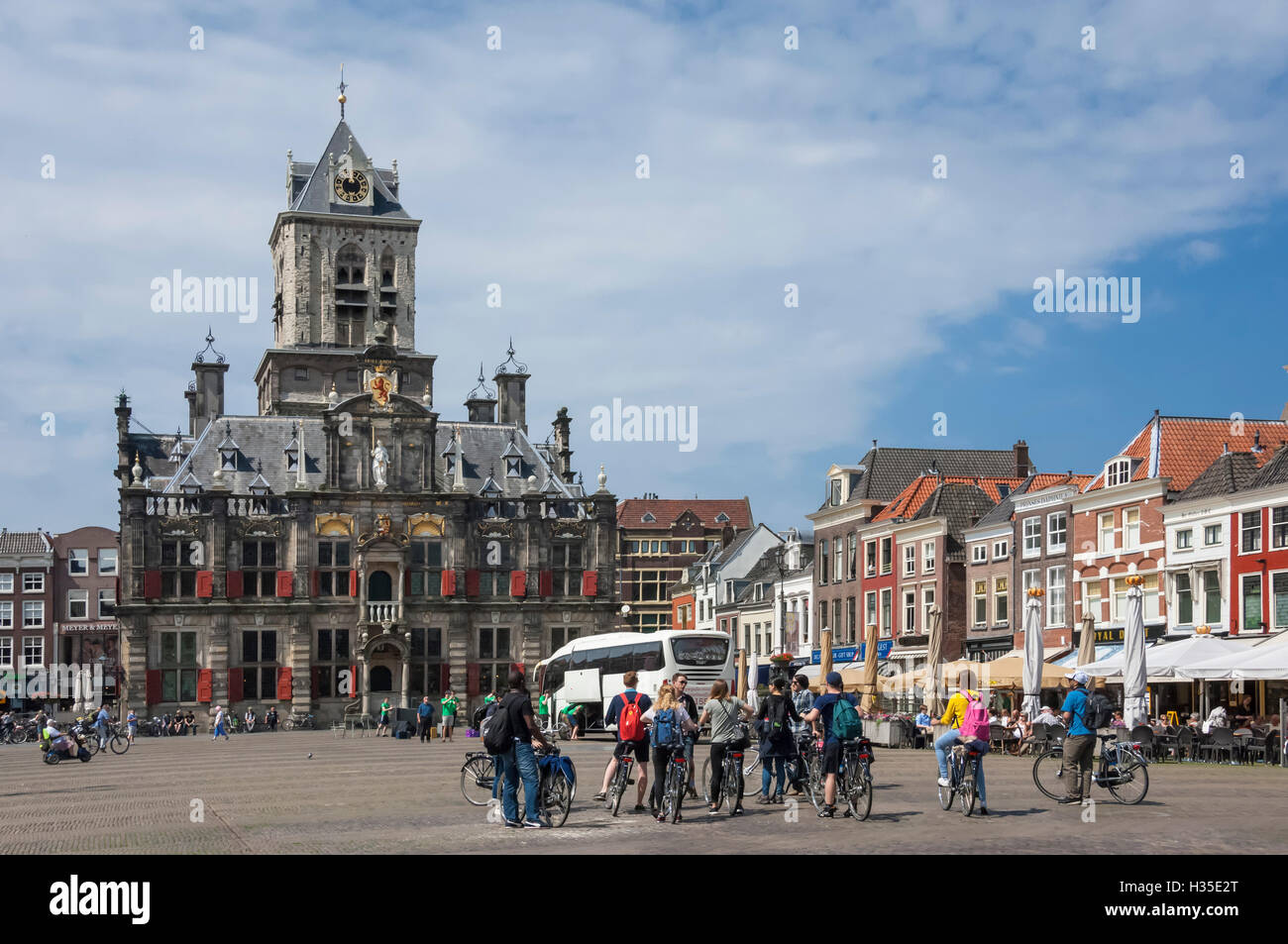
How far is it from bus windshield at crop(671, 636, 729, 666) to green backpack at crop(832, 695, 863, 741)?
24731mm

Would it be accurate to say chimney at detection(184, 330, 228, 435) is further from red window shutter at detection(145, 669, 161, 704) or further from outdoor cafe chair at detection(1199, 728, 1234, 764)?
outdoor cafe chair at detection(1199, 728, 1234, 764)

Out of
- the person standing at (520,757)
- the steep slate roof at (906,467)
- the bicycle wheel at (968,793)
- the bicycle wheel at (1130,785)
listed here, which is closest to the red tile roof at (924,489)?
the steep slate roof at (906,467)

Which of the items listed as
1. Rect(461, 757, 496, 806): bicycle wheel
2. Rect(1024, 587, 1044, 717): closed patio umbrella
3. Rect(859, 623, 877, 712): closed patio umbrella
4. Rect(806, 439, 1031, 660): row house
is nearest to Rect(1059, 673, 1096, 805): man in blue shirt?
Rect(461, 757, 496, 806): bicycle wheel

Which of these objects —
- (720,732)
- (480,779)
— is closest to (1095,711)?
(720,732)

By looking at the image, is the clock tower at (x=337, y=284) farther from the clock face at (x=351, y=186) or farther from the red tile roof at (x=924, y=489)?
the red tile roof at (x=924, y=489)

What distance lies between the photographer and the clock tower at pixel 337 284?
81.3 m

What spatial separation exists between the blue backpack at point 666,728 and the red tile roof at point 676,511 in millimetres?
93223

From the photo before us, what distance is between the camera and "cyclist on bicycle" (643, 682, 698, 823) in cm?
1945

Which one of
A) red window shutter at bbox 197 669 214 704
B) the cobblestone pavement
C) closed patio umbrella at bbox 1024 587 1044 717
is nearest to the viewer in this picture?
the cobblestone pavement

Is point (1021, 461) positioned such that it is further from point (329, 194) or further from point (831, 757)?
point (831, 757)

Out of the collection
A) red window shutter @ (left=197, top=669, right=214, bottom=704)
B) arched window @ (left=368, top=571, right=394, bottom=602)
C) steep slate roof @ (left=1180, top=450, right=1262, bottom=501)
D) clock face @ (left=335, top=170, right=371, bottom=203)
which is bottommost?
red window shutter @ (left=197, top=669, right=214, bottom=704)

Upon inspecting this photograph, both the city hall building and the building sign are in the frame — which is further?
the city hall building

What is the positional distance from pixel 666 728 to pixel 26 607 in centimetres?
9399
